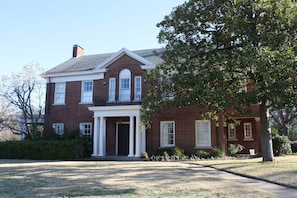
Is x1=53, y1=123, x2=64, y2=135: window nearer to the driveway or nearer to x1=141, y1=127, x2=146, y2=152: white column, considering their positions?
x1=141, y1=127, x2=146, y2=152: white column

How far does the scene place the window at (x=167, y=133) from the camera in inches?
982

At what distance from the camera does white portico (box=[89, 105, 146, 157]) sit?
23.8 meters

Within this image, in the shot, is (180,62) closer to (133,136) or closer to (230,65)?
(230,65)

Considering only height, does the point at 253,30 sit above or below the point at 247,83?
above

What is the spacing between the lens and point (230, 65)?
51.0 feet

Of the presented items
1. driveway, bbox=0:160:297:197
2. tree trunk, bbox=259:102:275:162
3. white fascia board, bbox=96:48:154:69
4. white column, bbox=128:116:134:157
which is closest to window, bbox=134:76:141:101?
white fascia board, bbox=96:48:154:69

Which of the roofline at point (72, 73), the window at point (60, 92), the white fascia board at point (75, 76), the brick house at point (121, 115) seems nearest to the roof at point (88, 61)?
the brick house at point (121, 115)

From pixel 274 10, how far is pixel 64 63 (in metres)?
21.7

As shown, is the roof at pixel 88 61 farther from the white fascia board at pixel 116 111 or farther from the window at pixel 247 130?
the window at pixel 247 130

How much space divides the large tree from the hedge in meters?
8.40

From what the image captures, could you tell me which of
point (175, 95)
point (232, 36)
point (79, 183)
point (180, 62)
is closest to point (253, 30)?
point (232, 36)

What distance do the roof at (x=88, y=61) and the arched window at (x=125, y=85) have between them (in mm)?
1936

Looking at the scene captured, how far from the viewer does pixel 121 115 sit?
2442cm

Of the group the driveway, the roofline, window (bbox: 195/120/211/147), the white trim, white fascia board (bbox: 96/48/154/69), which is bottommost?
the driveway
